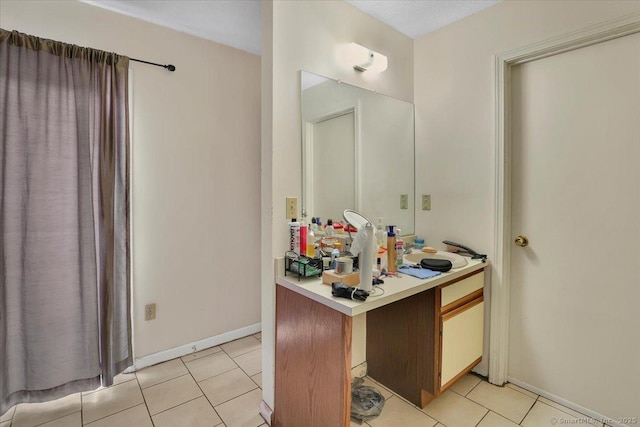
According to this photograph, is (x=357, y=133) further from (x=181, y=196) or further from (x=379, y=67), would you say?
(x=181, y=196)

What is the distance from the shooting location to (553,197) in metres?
1.74

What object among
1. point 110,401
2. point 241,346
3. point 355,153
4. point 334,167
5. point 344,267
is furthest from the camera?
point 241,346

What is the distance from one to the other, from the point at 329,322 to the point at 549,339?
1.40 m

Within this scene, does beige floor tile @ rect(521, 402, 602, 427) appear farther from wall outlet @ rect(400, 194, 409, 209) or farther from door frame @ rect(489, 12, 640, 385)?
wall outlet @ rect(400, 194, 409, 209)

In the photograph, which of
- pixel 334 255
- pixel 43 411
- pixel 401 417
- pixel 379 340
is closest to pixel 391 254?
pixel 334 255

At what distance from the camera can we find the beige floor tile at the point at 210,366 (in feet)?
6.73

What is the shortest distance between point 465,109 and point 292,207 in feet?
4.31

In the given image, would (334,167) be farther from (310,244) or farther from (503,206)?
(503,206)

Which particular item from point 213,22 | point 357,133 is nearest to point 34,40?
point 213,22

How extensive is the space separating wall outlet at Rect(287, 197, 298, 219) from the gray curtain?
108 cm

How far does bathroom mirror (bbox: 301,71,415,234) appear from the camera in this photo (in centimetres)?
170

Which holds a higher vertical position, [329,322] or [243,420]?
[329,322]

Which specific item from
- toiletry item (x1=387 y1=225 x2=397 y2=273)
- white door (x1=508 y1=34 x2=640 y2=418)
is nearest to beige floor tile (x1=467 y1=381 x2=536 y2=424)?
white door (x1=508 y1=34 x2=640 y2=418)

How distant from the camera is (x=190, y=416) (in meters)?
1.66
